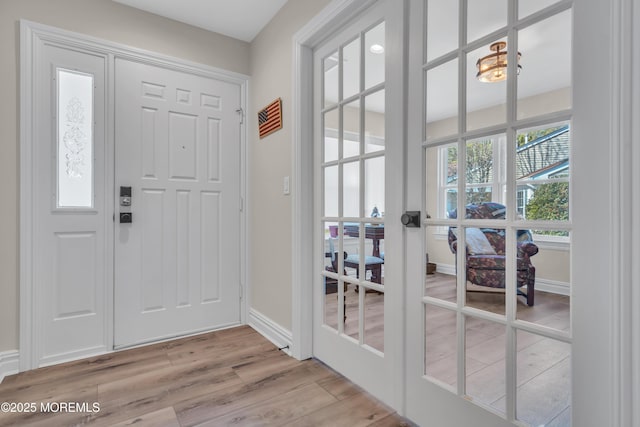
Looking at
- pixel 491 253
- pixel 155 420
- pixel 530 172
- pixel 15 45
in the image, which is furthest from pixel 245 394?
pixel 15 45

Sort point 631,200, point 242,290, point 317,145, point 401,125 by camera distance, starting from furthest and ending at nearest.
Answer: point 242,290
point 317,145
point 401,125
point 631,200

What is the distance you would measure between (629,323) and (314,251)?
1.55 m

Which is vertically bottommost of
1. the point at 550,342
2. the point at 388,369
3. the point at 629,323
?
the point at 388,369

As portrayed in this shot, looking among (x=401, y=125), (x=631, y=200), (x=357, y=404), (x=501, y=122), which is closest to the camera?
(x=631, y=200)

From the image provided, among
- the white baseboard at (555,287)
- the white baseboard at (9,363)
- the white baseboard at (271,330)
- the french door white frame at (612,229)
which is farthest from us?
the white baseboard at (271,330)

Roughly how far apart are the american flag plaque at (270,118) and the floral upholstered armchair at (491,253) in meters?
1.49

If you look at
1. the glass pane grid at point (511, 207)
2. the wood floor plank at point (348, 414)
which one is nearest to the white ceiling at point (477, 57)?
the glass pane grid at point (511, 207)

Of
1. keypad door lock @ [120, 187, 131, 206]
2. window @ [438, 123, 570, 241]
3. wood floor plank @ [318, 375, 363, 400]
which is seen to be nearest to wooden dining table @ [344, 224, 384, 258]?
window @ [438, 123, 570, 241]

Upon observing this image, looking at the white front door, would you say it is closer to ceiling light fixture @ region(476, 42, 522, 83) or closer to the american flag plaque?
the american flag plaque

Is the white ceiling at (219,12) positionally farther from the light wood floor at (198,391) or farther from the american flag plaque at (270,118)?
the light wood floor at (198,391)

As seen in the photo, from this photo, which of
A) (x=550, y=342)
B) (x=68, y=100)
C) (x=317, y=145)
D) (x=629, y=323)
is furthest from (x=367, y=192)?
(x=68, y=100)

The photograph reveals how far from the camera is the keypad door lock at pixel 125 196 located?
232 cm

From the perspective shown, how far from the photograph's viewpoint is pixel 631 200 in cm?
86

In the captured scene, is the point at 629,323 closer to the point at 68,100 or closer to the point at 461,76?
the point at 461,76
